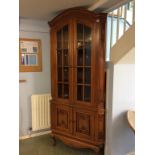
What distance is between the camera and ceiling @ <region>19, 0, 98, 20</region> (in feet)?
8.05

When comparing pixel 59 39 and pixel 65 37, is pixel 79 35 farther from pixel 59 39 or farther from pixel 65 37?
pixel 59 39

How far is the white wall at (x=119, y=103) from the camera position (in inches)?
94.2

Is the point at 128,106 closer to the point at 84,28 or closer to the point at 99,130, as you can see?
the point at 99,130

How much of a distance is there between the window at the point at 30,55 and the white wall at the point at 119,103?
155 cm

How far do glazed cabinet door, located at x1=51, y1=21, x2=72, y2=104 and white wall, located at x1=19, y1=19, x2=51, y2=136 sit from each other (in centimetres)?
60

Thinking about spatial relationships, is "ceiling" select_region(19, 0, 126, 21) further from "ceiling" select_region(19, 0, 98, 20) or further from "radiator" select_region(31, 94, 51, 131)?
"radiator" select_region(31, 94, 51, 131)

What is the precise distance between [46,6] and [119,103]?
1.61 m

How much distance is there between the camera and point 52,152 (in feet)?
9.75

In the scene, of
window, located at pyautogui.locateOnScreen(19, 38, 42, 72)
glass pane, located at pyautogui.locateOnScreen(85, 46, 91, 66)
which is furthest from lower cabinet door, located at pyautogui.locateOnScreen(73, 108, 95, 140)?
window, located at pyautogui.locateOnScreen(19, 38, 42, 72)

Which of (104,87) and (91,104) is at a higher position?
(104,87)
